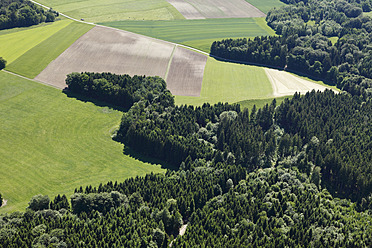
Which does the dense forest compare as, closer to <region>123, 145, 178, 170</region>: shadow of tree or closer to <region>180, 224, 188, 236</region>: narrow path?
<region>180, 224, 188, 236</region>: narrow path

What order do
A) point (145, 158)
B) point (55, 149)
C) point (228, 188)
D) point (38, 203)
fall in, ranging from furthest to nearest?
point (145, 158) → point (55, 149) → point (228, 188) → point (38, 203)

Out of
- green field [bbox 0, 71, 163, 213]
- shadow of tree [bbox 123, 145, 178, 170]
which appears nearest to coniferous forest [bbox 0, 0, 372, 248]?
shadow of tree [bbox 123, 145, 178, 170]

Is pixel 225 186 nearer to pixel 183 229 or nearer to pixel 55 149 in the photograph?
pixel 183 229

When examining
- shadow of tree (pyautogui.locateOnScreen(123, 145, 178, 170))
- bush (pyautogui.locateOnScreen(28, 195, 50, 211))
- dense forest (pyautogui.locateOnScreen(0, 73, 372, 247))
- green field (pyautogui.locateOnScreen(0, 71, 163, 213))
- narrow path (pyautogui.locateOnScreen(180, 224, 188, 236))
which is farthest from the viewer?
shadow of tree (pyautogui.locateOnScreen(123, 145, 178, 170))

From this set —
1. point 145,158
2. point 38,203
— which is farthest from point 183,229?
point 145,158

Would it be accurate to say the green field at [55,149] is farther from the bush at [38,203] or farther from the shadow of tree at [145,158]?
the bush at [38,203]

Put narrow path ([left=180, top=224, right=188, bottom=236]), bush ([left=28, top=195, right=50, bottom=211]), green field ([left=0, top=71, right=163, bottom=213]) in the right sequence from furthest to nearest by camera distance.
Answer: green field ([left=0, top=71, right=163, bottom=213]) < narrow path ([left=180, top=224, right=188, bottom=236]) < bush ([left=28, top=195, right=50, bottom=211])

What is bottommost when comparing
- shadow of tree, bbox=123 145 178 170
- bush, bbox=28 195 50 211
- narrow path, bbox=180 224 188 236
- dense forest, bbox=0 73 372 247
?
narrow path, bbox=180 224 188 236
